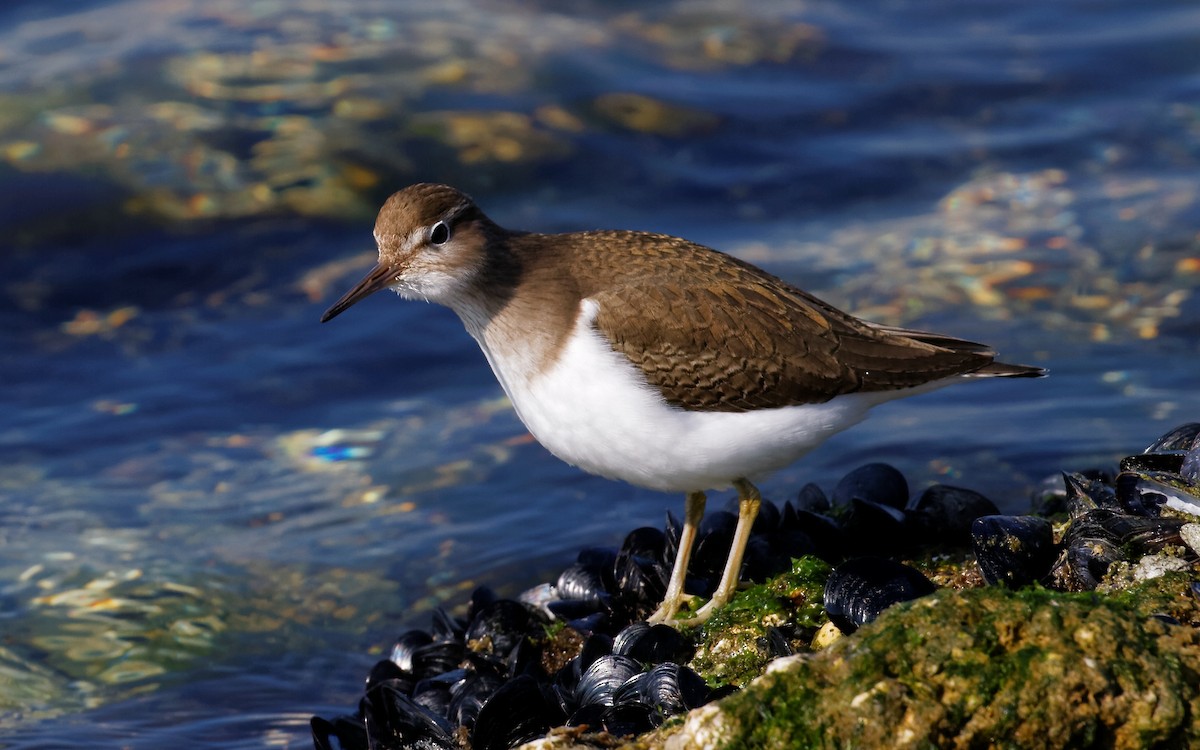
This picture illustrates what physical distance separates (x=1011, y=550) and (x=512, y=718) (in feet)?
7.39

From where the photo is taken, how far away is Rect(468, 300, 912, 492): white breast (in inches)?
225

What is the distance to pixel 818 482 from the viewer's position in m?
8.70

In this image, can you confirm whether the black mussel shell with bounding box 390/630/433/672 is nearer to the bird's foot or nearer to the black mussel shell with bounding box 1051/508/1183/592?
the bird's foot

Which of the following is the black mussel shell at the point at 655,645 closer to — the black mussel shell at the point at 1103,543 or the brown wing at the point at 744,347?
A: the brown wing at the point at 744,347

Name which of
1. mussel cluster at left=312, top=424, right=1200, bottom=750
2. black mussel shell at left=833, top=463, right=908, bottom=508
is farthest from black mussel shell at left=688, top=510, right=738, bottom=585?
black mussel shell at left=833, top=463, right=908, bottom=508

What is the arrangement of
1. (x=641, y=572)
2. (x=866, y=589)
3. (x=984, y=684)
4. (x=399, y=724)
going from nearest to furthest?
1. (x=984, y=684)
2. (x=866, y=589)
3. (x=399, y=724)
4. (x=641, y=572)

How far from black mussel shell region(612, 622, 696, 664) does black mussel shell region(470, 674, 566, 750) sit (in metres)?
0.41

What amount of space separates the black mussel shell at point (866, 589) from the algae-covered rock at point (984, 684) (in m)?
0.97

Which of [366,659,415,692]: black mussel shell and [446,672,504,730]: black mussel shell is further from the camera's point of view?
[366,659,415,692]: black mussel shell

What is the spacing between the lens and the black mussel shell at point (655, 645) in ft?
17.7

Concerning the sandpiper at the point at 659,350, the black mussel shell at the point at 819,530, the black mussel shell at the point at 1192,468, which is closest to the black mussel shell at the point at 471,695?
the sandpiper at the point at 659,350

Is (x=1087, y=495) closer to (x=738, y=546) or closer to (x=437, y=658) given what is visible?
(x=738, y=546)

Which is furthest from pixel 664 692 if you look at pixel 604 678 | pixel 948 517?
pixel 948 517

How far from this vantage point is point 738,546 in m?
6.20
